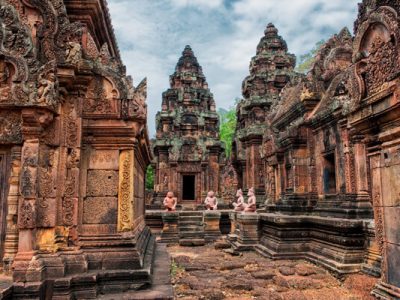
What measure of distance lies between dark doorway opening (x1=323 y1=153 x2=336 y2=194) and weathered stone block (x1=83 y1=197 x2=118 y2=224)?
726 centimetres

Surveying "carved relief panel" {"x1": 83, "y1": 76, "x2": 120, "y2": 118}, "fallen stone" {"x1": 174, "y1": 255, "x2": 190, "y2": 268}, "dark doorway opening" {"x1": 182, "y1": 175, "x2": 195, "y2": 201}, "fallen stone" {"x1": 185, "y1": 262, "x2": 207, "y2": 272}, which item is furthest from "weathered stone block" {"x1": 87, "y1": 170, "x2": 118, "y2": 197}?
"dark doorway opening" {"x1": 182, "y1": 175, "x2": 195, "y2": 201}

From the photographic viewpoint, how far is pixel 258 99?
2097 centimetres

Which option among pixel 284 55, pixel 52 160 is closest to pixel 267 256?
pixel 52 160

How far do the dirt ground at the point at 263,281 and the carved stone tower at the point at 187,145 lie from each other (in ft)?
43.2

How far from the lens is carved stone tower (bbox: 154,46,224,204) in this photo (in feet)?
75.9

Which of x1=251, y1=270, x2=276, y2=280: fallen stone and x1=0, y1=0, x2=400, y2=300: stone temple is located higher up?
x1=0, y1=0, x2=400, y2=300: stone temple

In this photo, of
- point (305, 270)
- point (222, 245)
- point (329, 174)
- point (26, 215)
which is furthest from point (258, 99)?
point (26, 215)

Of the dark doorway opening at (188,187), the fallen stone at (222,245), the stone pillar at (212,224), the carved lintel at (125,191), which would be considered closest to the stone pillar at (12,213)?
the carved lintel at (125,191)

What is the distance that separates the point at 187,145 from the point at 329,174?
44.8ft

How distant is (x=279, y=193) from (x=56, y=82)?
10231mm

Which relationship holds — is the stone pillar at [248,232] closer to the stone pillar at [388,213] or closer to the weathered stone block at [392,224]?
the stone pillar at [388,213]

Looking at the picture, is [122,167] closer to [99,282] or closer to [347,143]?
[99,282]

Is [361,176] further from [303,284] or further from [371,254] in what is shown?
[303,284]

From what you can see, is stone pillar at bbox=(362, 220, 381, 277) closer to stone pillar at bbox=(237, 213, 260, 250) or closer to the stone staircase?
stone pillar at bbox=(237, 213, 260, 250)
